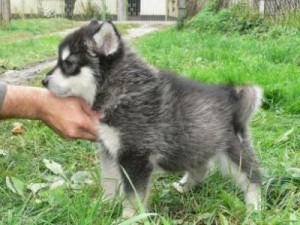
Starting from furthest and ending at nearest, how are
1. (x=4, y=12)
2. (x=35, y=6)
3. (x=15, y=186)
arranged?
(x=35, y=6) → (x=4, y=12) → (x=15, y=186)

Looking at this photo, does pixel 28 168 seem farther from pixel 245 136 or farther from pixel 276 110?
pixel 276 110

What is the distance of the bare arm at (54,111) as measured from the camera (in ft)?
9.61

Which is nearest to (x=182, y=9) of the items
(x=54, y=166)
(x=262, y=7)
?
(x=262, y=7)

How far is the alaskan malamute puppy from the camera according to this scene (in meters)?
2.73

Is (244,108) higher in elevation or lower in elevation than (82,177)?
higher

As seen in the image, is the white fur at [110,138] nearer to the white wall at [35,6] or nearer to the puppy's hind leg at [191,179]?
the puppy's hind leg at [191,179]

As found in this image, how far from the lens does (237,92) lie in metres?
3.09

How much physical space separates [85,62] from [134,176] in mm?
633

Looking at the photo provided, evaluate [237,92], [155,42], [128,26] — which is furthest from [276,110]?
[128,26]

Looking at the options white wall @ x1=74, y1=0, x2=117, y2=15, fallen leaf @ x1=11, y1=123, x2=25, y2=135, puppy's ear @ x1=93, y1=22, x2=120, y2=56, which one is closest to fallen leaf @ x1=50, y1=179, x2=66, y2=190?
puppy's ear @ x1=93, y1=22, x2=120, y2=56

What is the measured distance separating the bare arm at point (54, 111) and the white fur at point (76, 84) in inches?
2.5

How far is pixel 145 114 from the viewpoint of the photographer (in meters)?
2.78

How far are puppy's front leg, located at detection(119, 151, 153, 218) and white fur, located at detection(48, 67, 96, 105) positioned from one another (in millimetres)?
395

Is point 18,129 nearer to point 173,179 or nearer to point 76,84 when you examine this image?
point 173,179
